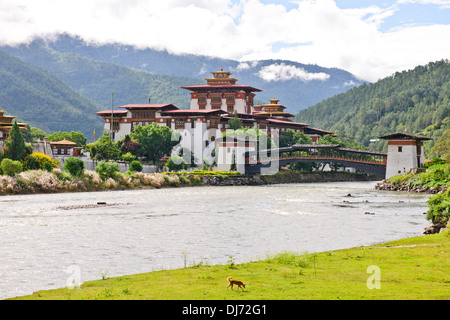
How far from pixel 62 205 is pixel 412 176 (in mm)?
60527

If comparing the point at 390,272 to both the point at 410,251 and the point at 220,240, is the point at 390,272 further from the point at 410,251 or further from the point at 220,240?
the point at 220,240

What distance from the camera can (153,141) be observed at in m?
125

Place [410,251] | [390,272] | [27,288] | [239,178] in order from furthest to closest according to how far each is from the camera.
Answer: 1. [239,178]
2. [410,251]
3. [27,288]
4. [390,272]

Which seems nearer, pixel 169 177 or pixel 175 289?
pixel 175 289

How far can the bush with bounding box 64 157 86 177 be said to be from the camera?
82.6 metres

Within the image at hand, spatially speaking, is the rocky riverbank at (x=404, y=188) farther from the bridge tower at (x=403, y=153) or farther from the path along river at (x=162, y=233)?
the path along river at (x=162, y=233)

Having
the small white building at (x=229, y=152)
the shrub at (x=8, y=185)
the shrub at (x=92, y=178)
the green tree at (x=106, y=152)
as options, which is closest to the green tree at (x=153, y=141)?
the green tree at (x=106, y=152)

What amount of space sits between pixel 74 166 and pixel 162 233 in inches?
1919

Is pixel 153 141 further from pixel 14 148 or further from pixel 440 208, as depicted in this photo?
pixel 440 208

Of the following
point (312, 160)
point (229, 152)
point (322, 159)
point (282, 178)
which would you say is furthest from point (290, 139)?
point (229, 152)

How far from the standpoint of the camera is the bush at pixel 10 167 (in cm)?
7619

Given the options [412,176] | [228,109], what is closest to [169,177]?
[412,176]

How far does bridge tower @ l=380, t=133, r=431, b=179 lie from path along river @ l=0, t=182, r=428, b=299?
141 ft
